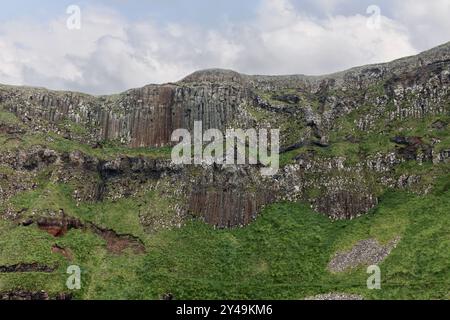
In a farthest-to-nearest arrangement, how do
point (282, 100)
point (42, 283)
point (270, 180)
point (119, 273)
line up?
point (282, 100)
point (270, 180)
point (119, 273)
point (42, 283)

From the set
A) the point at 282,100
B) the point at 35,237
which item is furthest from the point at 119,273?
the point at 282,100

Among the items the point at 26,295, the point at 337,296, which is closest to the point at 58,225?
the point at 26,295

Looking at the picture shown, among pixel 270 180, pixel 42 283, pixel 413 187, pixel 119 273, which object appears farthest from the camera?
Result: pixel 270 180

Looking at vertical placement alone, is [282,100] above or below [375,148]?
above

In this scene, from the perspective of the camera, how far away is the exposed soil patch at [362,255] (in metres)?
78.1

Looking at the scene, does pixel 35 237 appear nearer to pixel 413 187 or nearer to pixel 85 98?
pixel 85 98

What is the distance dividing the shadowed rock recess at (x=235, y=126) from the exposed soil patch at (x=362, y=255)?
9.91m

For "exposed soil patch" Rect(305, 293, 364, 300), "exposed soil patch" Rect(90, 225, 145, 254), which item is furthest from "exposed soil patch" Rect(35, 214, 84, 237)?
"exposed soil patch" Rect(305, 293, 364, 300)

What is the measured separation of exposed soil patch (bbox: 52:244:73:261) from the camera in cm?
8356

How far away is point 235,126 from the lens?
10981 cm

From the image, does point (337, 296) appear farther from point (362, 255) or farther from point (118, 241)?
point (118, 241)

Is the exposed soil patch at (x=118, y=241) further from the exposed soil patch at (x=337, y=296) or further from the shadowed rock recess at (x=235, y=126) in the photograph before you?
the exposed soil patch at (x=337, y=296)

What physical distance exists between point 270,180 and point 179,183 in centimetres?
1697

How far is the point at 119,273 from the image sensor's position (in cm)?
8206
